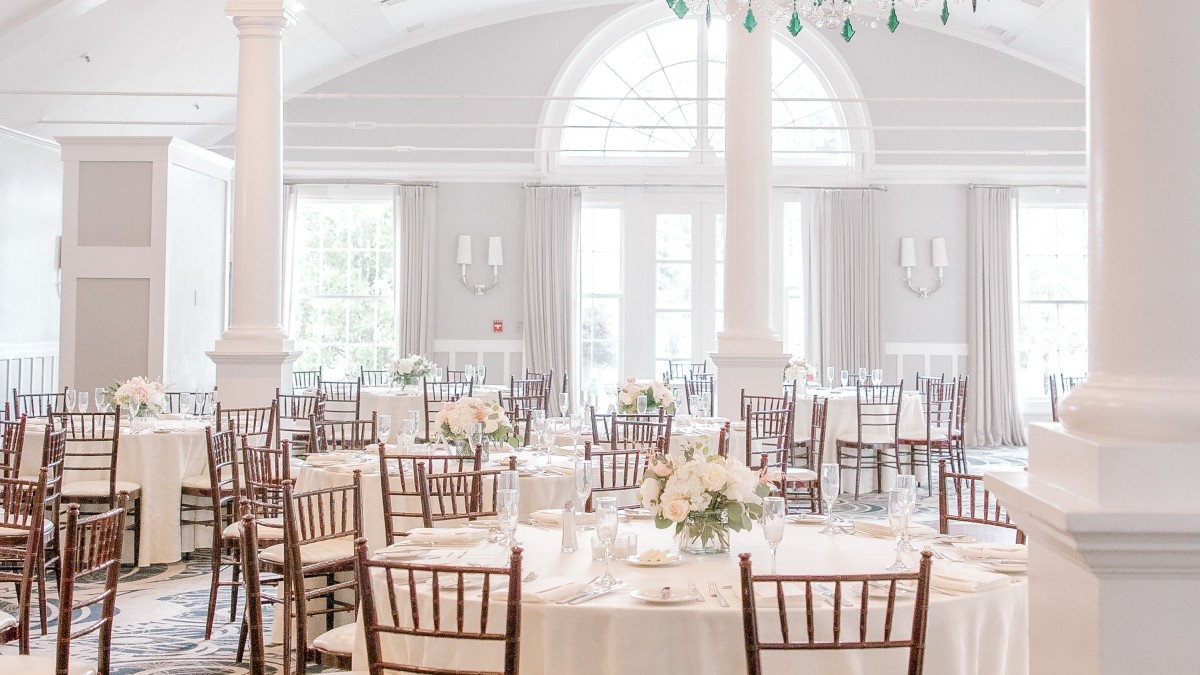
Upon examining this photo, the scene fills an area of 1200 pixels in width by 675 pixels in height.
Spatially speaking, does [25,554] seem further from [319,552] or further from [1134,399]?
[1134,399]

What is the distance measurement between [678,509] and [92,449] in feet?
15.4

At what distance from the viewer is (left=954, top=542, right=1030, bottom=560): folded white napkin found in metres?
3.45

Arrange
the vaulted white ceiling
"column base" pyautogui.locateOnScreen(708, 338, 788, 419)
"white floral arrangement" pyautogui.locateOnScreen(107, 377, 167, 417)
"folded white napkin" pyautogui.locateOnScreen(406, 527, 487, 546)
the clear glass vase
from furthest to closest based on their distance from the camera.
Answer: the vaulted white ceiling < "column base" pyautogui.locateOnScreen(708, 338, 788, 419) < "white floral arrangement" pyautogui.locateOnScreen(107, 377, 167, 417) < "folded white napkin" pyautogui.locateOnScreen(406, 527, 487, 546) < the clear glass vase

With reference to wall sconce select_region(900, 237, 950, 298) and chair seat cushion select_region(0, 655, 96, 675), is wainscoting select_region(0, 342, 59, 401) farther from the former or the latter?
wall sconce select_region(900, 237, 950, 298)

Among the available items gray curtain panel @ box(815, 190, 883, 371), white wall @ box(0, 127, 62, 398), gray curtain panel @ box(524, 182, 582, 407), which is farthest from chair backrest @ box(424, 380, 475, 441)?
gray curtain panel @ box(815, 190, 883, 371)

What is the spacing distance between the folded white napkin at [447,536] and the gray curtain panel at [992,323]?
9.91 m

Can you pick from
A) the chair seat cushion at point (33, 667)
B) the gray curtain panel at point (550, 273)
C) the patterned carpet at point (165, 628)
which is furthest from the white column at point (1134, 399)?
the gray curtain panel at point (550, 273)

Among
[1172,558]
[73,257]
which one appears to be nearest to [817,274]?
[73,257]

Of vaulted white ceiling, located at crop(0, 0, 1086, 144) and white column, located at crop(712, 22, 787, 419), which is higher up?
vaulted white ceiling, located at crop(0, 0, 1086, 144)

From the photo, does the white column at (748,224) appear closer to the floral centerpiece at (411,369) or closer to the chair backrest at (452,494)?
the floral centerpiece at (411,369)

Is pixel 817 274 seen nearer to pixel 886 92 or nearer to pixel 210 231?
pixel 886 92

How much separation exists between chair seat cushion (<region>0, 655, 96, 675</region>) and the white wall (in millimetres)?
8062

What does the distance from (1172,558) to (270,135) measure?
7.39 m

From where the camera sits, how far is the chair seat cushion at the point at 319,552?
14.6ft
